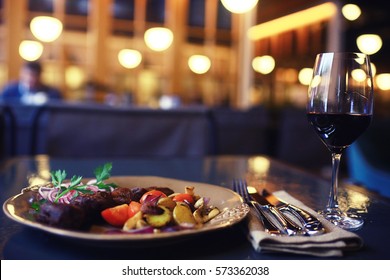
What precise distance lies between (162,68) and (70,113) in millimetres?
4735

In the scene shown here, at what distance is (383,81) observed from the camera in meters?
7.14

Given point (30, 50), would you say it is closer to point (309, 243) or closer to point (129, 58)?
point (129, 58)

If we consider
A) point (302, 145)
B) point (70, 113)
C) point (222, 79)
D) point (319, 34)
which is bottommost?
point (302, 145)

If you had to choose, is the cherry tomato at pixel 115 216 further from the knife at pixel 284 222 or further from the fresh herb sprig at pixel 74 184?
the knife at pixel 284 222

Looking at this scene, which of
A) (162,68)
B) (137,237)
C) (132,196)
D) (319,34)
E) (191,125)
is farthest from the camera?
(319,34)

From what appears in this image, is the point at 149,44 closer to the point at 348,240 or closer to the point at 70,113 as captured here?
the point at 70,113

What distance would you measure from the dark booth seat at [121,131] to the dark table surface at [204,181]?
40.9 inches

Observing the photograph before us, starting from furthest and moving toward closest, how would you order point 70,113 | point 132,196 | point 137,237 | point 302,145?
point 302,145, point 70,113, point 132,196, point 137,237

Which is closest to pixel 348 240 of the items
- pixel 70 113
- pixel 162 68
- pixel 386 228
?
pixel 386 228

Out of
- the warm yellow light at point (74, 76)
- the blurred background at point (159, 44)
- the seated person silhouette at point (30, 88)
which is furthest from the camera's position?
the warm yellow light at point (74, 76)

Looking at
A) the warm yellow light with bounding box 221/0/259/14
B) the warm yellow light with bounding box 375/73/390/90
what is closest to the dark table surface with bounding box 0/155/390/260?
the warm yellow light with bounding box 221/0/259/14

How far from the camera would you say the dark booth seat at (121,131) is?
224 centimetres

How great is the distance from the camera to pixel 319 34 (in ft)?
24.8

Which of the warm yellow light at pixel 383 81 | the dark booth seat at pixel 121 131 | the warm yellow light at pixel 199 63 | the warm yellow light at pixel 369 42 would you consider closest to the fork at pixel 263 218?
the dark booth seat at pixel 121 131
